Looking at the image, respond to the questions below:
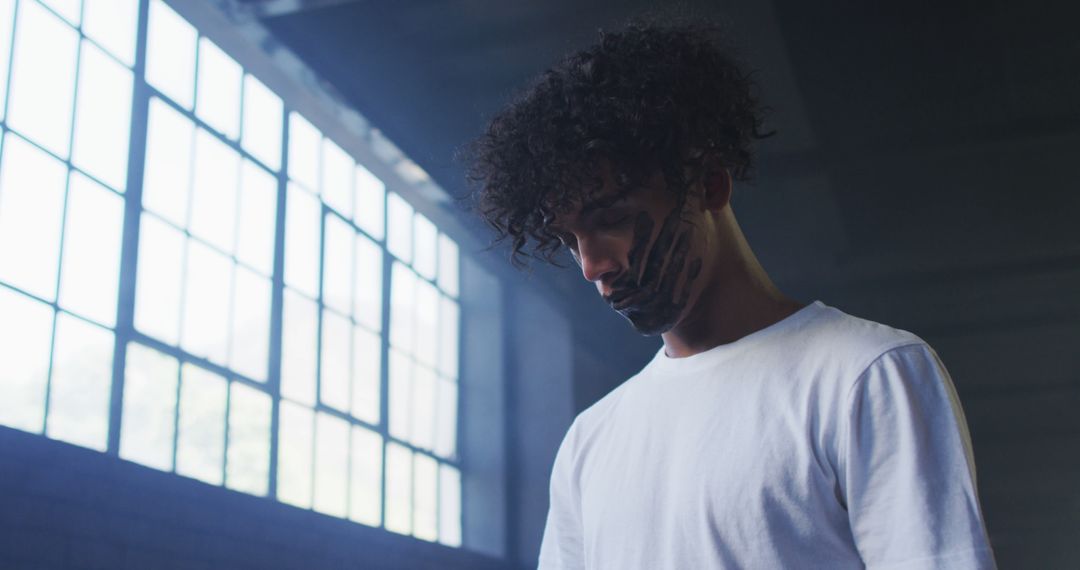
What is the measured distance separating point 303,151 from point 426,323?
5.62 ft

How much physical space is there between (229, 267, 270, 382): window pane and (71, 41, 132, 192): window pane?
84 cm

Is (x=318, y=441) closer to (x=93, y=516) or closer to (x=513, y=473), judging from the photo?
(x=93, y=516)

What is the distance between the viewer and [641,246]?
999 mm

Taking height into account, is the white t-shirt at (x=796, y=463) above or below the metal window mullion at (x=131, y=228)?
below

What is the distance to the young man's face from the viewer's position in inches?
38.8

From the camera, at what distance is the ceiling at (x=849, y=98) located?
4.99 metres

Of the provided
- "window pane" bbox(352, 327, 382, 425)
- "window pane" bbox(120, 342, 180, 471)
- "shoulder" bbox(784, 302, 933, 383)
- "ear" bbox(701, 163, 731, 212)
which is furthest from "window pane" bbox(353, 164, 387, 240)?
"shoulder" bbox(784, 302, 933, 383)

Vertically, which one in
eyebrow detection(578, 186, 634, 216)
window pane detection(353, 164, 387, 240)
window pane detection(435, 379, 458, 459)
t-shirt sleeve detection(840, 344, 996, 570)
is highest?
window pane detection(353, 164, 387, 240)

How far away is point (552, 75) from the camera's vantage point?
1.09 m

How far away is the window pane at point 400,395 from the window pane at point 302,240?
1.00 m

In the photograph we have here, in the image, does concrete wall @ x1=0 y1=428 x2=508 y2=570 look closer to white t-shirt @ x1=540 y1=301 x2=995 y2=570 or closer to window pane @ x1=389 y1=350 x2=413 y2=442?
Answer: window pane @ x1=389 y1=350 x2=413 y2=442

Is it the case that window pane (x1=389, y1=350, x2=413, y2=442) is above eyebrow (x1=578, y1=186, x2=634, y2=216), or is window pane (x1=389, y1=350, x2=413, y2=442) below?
above

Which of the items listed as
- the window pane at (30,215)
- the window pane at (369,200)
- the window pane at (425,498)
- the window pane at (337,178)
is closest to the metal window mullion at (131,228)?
the window pane at (30,215)

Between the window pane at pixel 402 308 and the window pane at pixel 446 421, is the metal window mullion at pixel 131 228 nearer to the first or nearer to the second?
the window pane at pixel 402 308
